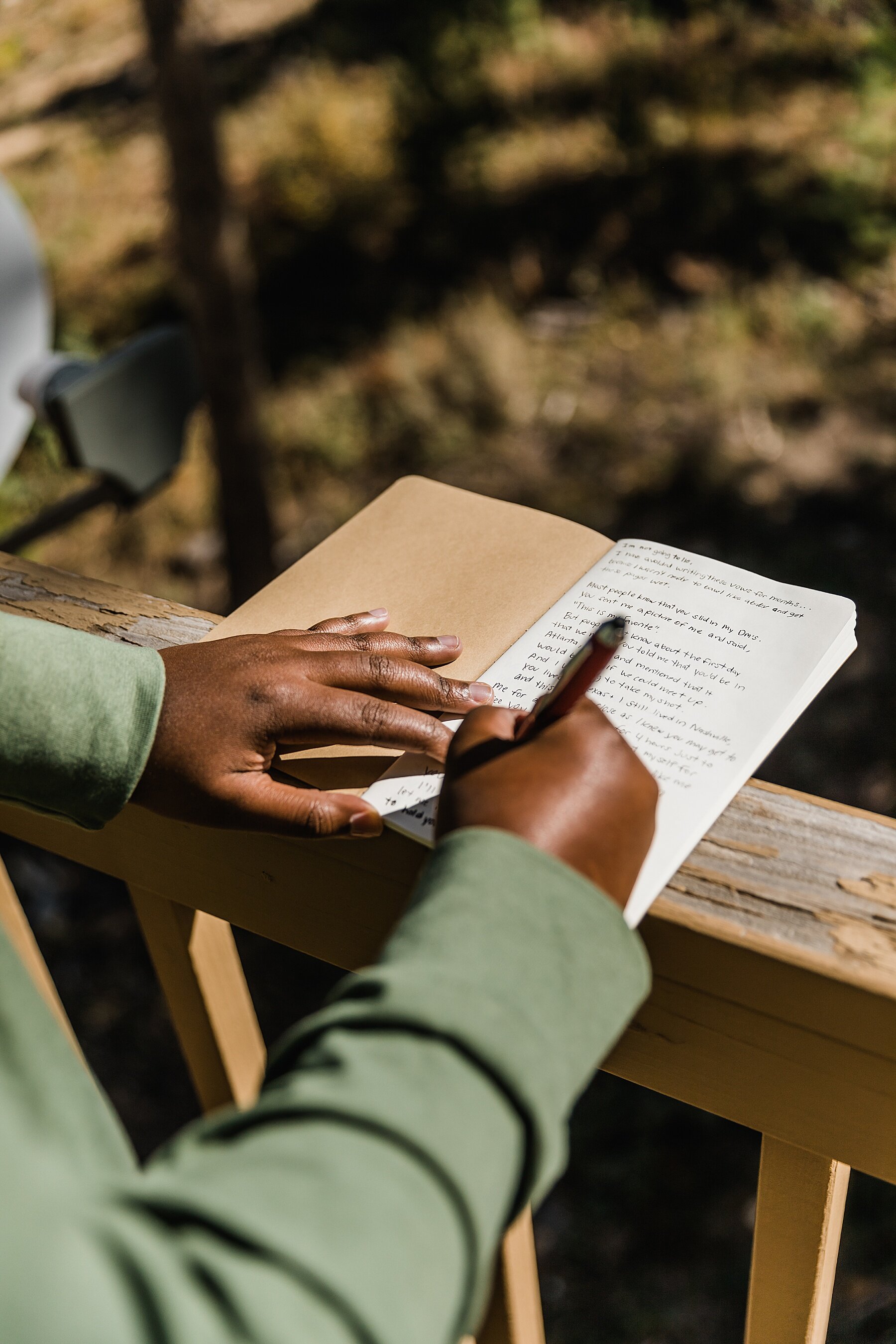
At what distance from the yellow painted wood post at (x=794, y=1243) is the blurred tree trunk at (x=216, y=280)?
9.75 ft

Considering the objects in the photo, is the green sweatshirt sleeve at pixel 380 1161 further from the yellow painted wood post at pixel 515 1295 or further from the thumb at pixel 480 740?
the yellow painted wood post at pixel 515 1295

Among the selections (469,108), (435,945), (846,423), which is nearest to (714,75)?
(469,108)

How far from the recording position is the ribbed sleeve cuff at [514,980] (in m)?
0.55

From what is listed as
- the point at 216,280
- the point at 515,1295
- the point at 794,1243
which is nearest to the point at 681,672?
the point at 794,1243

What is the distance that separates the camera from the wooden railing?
65 centimetres

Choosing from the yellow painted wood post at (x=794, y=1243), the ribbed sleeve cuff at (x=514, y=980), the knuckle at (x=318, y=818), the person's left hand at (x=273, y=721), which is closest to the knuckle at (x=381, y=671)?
the person's left hand at (x=273, y=721)

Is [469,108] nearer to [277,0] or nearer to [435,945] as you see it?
[277,0]

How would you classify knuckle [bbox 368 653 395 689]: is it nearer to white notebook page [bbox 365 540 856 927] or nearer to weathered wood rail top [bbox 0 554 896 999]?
white notebook page [bbox 365 540 856 927]

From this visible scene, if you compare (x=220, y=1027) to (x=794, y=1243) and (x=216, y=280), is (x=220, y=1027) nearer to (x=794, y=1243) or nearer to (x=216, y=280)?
(x=794, y=1243)

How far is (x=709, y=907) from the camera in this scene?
67 cm

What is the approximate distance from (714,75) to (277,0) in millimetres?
2687

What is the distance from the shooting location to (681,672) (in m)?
0.84

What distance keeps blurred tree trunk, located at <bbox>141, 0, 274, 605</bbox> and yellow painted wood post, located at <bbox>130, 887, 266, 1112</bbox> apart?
8.46ft

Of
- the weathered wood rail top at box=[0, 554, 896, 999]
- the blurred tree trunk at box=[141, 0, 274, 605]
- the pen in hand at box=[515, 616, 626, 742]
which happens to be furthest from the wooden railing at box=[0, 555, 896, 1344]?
the blurred tree trunk at box=[141, 0, 274, 605]
